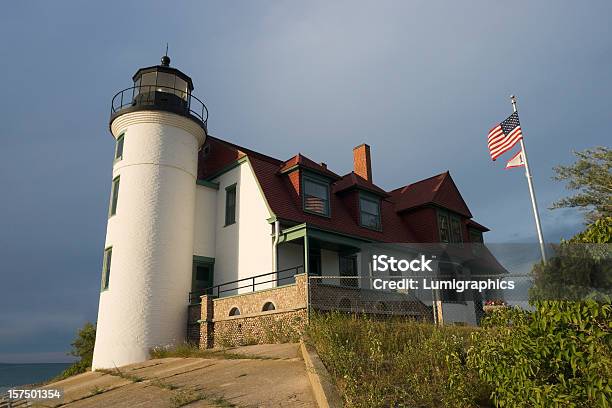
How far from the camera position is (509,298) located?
11.6 m

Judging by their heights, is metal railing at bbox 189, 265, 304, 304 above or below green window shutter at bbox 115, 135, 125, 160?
below

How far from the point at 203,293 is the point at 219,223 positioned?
3394mm

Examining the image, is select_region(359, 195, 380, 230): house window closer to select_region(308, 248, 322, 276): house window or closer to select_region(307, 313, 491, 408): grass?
select_region(308, 248, 322, 276): house window

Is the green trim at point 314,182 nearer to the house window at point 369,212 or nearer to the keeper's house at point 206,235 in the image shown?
the keeper's house at point 206,235

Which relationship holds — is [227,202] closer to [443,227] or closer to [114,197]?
→ [114,197]

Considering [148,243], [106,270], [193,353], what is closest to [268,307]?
[193,353]

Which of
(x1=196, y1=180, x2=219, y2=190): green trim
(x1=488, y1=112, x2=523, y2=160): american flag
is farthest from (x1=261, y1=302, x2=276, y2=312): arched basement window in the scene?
(x1=488, y1=112, x2=523, y2=160): american flag

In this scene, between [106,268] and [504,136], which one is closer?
A: [504,136]

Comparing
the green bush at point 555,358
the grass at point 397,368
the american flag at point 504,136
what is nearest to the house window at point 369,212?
the american flag at point 504,136

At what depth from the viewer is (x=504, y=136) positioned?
15750mm

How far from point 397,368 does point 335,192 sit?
55.7 feet

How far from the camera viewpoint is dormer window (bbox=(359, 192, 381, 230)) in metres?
23.8

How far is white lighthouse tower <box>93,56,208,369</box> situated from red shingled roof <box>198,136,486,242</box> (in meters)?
2.00

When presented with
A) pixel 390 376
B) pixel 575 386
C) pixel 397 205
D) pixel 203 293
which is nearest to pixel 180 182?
pixel 203 293
